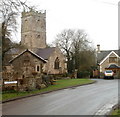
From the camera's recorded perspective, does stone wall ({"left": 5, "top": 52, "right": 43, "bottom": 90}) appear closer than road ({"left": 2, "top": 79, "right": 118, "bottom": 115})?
No

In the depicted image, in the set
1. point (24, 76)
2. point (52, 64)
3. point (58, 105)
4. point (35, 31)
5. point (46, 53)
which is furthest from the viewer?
point (35, 31)

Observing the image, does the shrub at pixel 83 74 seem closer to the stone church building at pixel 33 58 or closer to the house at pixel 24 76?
the stone church building at pixel 33 58

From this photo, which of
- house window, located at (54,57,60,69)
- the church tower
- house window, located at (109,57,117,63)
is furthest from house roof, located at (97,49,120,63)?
the church tower

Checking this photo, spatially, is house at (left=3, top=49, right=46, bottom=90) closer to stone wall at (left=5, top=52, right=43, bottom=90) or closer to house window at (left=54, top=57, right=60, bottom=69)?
stone wall at (left=5, top=52, right=43, bottom=90)

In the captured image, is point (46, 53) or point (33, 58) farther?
point (46, 53)

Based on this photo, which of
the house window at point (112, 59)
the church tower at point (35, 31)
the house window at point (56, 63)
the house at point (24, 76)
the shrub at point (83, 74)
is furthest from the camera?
the church tower at point (35, 31)

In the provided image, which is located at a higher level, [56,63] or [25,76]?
[56,63]

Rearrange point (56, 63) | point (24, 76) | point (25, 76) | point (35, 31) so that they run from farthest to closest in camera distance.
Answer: point (35, 31), point (56, 63), point (25, 76), point (24, 76)

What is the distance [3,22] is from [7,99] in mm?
10152

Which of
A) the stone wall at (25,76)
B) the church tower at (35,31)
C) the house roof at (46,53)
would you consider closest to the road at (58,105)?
the stone wall at (25,76)

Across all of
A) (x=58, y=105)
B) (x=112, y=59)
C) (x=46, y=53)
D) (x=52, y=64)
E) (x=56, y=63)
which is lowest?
(x=58, y=105)

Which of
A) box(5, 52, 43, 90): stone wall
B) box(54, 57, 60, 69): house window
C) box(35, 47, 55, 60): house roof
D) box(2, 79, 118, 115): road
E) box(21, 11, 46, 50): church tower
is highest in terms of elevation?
box(21, 11, 46, 50): church tower

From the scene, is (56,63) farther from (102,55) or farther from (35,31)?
(35,31)

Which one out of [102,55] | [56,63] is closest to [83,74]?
[56,63]
